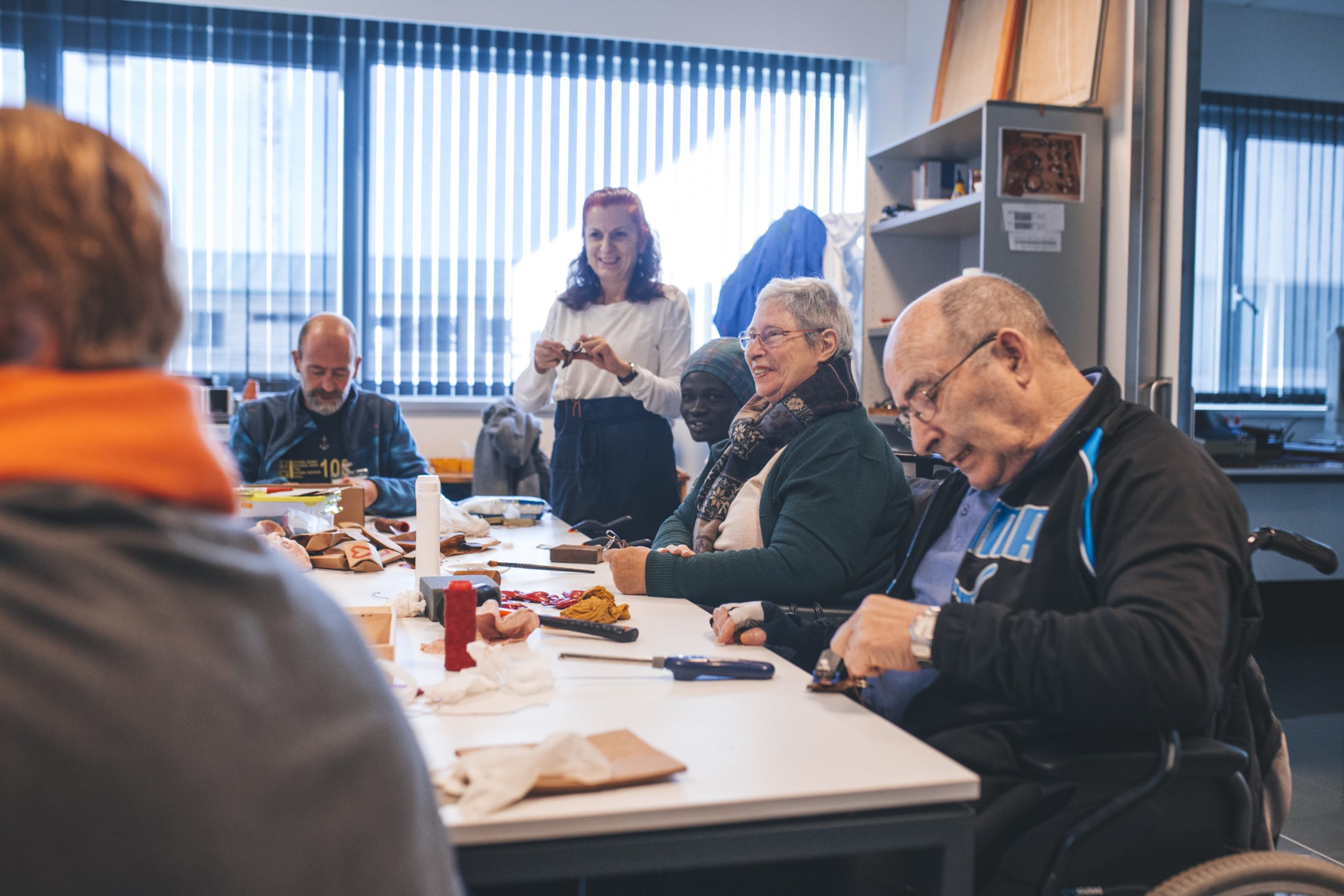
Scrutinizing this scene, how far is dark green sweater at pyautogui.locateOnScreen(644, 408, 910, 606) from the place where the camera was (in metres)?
1.83

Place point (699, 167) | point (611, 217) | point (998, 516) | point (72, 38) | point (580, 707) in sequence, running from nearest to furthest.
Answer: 1. point (580, 707)
2. point (998, 516)
3. point (611, 217)
4. point (72, 38)
5. point (699, 167)

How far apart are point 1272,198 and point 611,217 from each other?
15.3 ft

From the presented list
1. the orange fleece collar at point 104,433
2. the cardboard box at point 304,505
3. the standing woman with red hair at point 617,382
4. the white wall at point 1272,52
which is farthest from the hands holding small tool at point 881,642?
the white wall at point 1272,52

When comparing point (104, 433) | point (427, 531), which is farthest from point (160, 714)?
point (427, 531)

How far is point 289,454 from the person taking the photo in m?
3.25

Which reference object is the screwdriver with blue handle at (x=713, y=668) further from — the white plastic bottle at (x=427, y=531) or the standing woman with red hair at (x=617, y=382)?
the standing woman with red hair at (x=617, y=382)

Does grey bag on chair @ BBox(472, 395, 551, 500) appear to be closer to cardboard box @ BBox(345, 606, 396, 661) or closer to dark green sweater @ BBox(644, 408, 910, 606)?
dark green sweater @ BBox(644, 408, 910, 606)

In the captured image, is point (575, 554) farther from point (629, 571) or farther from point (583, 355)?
point (583, 355)

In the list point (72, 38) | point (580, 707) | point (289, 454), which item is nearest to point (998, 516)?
point (580, 707)

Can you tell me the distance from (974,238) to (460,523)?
2788mm

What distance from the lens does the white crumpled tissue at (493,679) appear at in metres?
1.21

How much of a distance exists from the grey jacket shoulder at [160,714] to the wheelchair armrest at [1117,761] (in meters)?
0.81

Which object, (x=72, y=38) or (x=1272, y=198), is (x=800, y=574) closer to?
(x=72, y=38)

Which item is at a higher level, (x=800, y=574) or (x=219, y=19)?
(x=219, y=19)
